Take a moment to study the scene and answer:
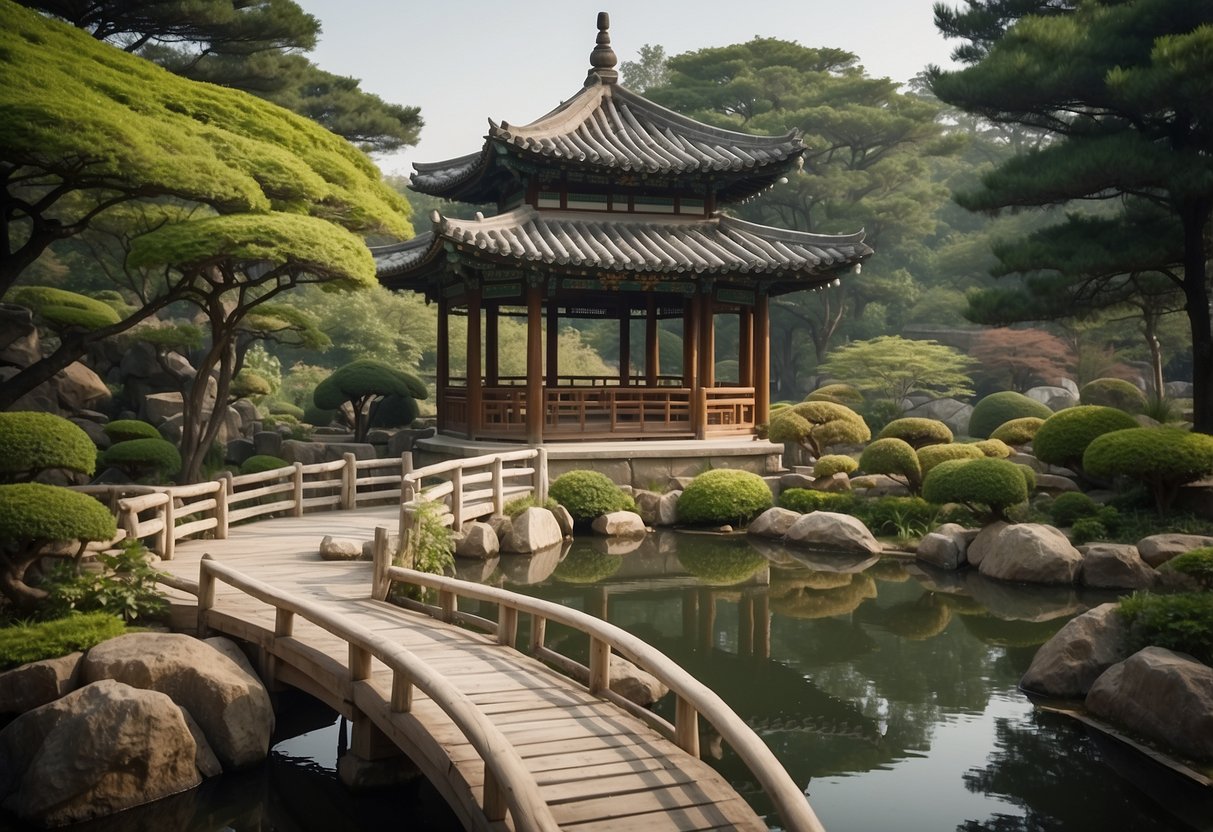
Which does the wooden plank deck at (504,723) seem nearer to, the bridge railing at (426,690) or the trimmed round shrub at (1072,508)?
the bridge railing at (426,690)

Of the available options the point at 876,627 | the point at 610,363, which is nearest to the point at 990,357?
the point at 610,363

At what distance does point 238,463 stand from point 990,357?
26.4m

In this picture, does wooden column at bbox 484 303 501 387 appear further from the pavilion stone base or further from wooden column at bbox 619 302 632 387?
the pavilion stone base

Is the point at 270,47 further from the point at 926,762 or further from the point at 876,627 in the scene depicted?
the point at 926,762

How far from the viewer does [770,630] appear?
11.6 m

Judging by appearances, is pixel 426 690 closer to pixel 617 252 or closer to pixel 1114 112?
pixel 617 252

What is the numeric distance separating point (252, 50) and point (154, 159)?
15.2 meters

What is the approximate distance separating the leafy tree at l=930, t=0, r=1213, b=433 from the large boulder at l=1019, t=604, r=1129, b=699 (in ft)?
28.7

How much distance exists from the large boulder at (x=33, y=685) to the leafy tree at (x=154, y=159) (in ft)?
19.9

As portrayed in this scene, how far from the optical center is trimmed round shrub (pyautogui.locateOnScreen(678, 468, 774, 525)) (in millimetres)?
17438

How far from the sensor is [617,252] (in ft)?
60.4

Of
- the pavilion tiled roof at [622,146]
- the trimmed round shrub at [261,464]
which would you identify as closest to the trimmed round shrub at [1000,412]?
the pavilion tiled roof at [622,146]

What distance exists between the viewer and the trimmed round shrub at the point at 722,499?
1744cm

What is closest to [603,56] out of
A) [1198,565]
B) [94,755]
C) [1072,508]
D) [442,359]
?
[442,359]
